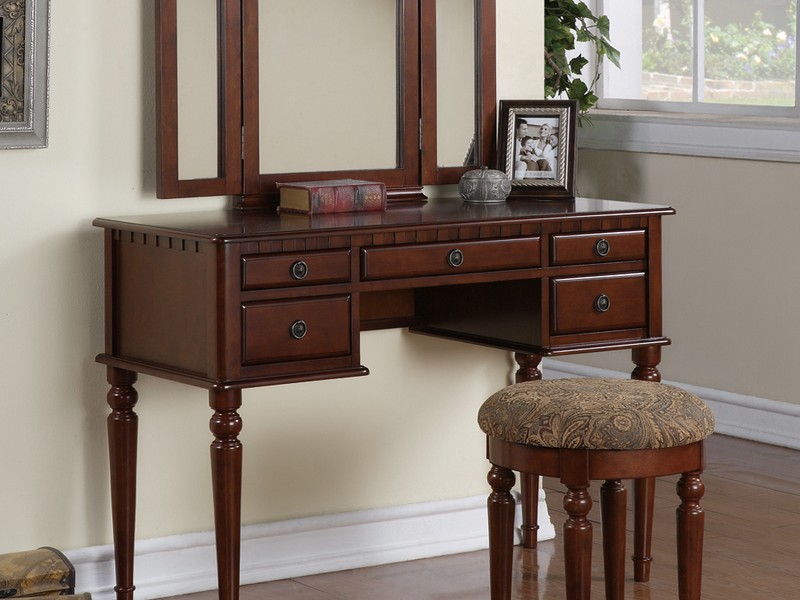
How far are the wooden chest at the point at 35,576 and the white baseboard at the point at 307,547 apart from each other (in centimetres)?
33

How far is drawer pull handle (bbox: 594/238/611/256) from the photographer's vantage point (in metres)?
3.16

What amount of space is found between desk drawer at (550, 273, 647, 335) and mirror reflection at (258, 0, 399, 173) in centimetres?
53

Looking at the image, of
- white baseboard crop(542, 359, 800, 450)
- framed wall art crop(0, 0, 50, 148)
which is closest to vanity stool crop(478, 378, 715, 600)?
framed wall art crop(0, 0, 50, 148)

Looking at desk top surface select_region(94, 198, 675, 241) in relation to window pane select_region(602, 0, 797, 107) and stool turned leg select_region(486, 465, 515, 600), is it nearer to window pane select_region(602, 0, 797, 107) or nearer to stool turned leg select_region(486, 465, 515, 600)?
stool turned leg select_region(486, 465, 515, 600)

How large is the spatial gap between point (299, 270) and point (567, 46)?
2339 mm

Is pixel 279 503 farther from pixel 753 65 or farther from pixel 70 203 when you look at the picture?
pixel 753 65

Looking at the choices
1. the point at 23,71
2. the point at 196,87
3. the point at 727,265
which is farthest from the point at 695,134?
the point at 23,71

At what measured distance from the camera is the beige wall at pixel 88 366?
9.86 feet

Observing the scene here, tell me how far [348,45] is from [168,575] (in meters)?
1.26

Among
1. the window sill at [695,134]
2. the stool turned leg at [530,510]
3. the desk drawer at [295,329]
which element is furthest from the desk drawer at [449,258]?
the window sill at [695,134]

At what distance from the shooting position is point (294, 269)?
108 inches

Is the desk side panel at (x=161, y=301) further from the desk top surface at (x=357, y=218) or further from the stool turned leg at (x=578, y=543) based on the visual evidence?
the stool turned leg at (x=578, y=543)

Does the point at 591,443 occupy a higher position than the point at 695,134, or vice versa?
the point at 695,134

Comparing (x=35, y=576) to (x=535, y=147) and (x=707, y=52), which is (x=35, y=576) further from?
(x=707, y=52)
